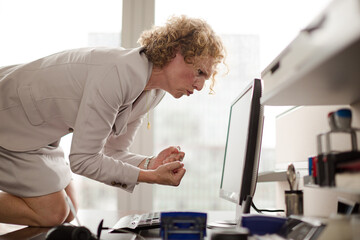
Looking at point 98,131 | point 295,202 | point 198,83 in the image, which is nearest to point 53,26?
point 198,83

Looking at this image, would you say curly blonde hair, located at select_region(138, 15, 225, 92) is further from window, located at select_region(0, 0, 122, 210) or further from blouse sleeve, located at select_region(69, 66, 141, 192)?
window, located at select_region(0, 0, 122, 210)

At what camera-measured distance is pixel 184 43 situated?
149cm

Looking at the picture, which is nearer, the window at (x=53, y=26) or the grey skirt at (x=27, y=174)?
the grey skirt at (x=27, y=174)

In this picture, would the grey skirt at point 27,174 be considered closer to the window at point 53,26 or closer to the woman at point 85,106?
the woman at point 85,106

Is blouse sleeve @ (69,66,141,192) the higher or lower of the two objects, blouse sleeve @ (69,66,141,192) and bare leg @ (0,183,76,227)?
the higher

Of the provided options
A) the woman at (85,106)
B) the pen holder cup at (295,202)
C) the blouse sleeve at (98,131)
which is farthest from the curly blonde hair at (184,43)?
the pen holder cup at (295,202)

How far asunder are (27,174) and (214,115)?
1.47 metres

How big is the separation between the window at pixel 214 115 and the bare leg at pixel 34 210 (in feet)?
3.75

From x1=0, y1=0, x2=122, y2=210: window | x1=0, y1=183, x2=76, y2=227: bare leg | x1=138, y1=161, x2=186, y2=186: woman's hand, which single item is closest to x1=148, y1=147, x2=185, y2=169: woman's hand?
x1=138, y1=161, x2=186, y2=186: woman's hand

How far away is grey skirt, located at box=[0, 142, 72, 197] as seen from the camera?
153cm

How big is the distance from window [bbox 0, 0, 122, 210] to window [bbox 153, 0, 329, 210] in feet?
1.22

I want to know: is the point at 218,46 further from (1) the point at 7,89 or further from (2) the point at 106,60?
(1) the point at 7,89

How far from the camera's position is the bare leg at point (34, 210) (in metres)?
1.46

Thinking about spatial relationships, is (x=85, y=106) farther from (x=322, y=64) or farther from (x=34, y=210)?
(x=322, y=64)
